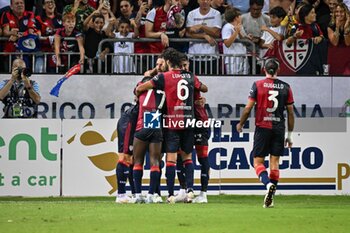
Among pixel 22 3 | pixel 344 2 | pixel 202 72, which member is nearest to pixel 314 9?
pixel 344 2

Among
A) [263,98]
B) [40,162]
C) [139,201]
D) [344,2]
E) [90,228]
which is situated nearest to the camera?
[90,228]

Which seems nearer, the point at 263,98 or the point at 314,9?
the point at 263,98

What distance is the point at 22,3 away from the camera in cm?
2539

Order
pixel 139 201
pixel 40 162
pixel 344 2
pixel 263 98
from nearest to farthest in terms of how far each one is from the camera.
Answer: pixel 263 98
pixel 139 201
pixel 40 162
pixel 344 2

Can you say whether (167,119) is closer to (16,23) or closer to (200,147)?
(200,147)

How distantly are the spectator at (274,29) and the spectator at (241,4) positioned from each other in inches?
47.3

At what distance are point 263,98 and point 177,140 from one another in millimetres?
1716

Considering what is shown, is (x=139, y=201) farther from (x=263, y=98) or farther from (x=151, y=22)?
(x=151, y=22)

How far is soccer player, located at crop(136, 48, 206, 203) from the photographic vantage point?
64.7 feet

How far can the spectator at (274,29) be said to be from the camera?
25.9m

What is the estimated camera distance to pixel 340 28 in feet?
85.1

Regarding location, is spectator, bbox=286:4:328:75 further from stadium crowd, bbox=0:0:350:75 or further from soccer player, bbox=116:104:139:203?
soccer player, bbox=116:104:139:203

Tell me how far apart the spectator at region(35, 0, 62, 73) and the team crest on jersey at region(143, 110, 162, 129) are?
619 cm

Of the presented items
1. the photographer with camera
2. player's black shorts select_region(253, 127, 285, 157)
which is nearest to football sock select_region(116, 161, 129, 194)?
player's black shorts select_region(253, 127, 285, 157)
